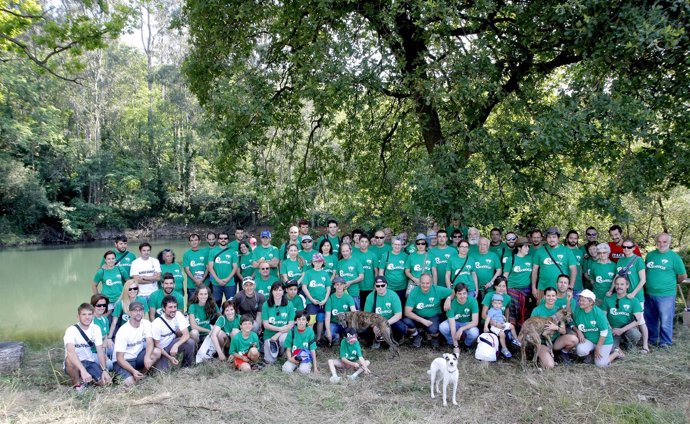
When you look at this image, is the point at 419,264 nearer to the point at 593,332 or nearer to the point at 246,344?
the point at 593,332

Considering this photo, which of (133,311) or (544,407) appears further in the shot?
(133,311)

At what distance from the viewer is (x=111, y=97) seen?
38.3 m

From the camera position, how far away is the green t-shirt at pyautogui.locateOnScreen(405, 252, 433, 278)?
748 centimetres

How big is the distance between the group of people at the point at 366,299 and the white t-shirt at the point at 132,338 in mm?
12

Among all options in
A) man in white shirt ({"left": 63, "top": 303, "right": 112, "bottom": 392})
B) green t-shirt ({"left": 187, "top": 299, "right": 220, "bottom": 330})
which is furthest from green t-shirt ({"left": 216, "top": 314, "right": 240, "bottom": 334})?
man in white shirt ({"left": 63, "top": 303, "right": 112, "bottom": 392})

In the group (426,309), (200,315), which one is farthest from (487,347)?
(200,315)

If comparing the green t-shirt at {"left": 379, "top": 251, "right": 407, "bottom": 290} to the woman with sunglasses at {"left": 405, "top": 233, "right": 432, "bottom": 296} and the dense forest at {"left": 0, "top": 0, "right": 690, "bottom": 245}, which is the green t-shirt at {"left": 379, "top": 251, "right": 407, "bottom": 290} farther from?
the dense forest at {"left": 0, "top": 0, "right": 690, "bottom": 245}

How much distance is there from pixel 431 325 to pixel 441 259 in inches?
40.6

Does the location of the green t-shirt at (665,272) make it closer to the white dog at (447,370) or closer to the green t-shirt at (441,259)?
the green t-shirt at (441,259)

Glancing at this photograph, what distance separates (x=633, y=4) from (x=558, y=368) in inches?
188

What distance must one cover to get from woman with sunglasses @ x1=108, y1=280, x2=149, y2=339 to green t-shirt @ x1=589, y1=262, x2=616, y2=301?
6348 millimetres

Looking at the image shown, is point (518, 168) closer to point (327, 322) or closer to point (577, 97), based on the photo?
point (577, 97)

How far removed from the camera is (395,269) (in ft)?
24.8

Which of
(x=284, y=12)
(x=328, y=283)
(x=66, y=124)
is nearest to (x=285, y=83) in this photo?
(x=284, y=12)
